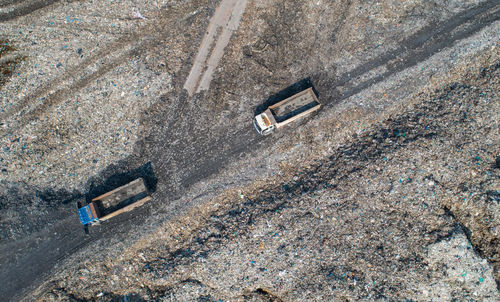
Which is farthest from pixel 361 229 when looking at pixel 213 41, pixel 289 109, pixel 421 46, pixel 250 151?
pixel 213 41

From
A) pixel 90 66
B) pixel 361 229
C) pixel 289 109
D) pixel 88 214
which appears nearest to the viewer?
pixel 361 229

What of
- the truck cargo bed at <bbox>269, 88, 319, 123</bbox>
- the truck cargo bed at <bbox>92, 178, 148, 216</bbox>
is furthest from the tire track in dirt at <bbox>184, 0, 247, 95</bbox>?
the truck cargo bed at <bbox>92, 178, 148, 216</bbox>

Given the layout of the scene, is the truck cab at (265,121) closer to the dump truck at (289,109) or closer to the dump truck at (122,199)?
the dump truck at (289,109)

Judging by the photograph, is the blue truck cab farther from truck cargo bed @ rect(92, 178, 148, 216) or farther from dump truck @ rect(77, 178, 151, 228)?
truck cargo bed @ rect(92, 178, 148, 216)

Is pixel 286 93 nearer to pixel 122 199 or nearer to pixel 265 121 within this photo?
pixel 265 121

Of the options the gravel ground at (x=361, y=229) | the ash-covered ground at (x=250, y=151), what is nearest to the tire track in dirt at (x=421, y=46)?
the ash-covered ground at (x=250, y=151)

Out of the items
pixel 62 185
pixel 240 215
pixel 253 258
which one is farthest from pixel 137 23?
pixel 253 258

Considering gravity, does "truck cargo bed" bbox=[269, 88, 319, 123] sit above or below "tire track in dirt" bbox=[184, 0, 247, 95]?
below
